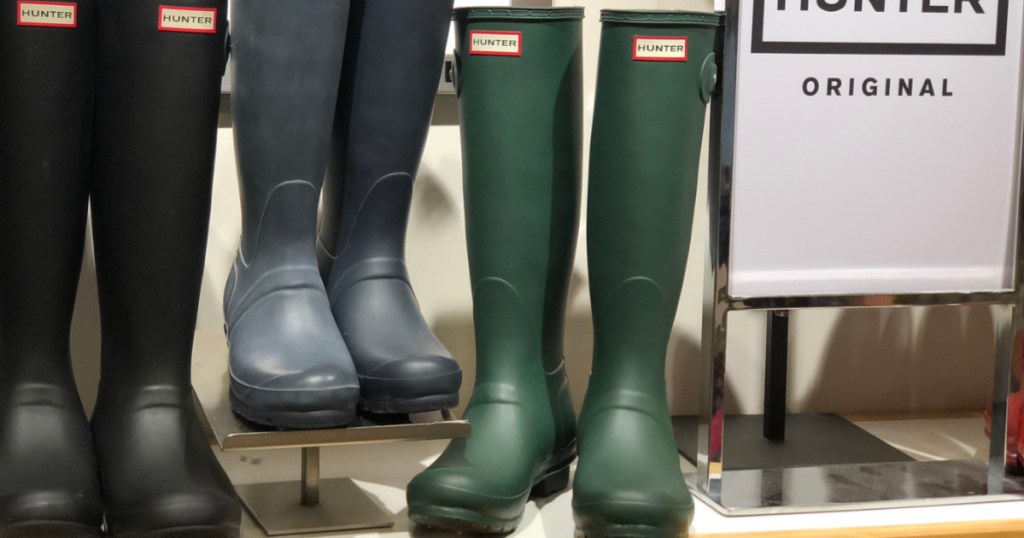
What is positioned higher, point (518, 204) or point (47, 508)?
point (518, 204)

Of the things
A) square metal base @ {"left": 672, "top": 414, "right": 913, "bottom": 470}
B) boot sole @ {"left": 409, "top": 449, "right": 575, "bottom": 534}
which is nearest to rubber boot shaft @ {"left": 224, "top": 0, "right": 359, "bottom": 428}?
boot sole @ {"left": 409, "top": 449, "right": 575, "bottom": 534}

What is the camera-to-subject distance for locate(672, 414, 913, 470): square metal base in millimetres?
1279

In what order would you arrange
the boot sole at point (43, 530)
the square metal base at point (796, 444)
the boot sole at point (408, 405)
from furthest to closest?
the square metal base at point (796, 444) → the boot sole at point (408, 405) → the boot sole at point (43, 530)

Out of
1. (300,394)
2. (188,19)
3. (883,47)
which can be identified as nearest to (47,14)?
(188,19)

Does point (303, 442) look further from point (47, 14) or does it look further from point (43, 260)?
point (47, 14)

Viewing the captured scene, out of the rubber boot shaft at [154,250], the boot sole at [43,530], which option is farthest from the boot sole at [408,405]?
the boot sole at [43,530]

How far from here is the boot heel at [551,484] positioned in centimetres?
115

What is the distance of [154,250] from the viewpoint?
96cm

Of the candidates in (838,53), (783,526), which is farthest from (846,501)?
(838,53)

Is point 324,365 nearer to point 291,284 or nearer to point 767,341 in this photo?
point 291,284

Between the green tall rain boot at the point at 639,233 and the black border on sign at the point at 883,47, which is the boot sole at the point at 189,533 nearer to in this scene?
the green tall rain boot at the point at 639,233

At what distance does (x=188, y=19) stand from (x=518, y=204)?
1.06ft

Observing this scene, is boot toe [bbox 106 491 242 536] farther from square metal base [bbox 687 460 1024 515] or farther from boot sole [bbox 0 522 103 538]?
square metal base [bbox 687 460 1024 515]

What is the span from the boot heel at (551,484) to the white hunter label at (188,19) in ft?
1.63
